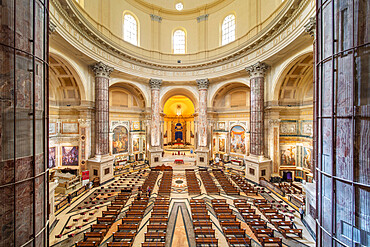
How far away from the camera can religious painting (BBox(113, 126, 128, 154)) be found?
61.2 feet

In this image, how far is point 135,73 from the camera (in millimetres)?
18078

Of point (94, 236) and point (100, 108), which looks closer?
point (94, 236)

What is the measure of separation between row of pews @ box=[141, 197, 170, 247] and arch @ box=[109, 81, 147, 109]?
552 inches

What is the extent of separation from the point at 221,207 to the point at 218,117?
13.4m

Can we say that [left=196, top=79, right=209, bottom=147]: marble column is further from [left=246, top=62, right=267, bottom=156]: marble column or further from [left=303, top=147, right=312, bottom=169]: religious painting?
[left=303, top=147, right=312, bottom=169]: religious painting

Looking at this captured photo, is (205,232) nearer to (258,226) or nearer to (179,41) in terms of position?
(258,226)

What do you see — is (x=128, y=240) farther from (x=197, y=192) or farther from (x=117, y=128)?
(x=117, y=128)

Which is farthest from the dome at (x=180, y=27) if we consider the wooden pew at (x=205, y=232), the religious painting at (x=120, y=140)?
the wooden pew at (x=205, y=232)

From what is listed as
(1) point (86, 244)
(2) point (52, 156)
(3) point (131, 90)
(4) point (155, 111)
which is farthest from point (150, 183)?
(3) point (131, 90)

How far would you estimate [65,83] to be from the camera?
14414 mm

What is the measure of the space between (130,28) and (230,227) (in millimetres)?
21579

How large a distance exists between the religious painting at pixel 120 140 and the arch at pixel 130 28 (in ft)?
34.9

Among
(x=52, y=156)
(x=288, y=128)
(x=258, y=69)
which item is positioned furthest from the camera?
(x=288, y=128)

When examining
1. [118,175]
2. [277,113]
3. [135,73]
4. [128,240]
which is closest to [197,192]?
[128,240]
